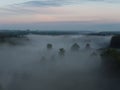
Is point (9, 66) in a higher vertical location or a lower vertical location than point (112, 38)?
lower

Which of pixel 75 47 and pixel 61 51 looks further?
pixel 75 47

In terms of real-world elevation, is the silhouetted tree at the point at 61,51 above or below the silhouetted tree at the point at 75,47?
below

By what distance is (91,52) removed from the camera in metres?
20.0

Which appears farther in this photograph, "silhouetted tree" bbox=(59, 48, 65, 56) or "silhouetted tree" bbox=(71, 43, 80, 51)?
"silhouetted tree" bbox=(71, 43, 80, 51)

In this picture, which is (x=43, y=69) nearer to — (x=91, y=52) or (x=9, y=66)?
(x=9, y=66)

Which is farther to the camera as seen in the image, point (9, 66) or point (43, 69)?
point (9, 66)

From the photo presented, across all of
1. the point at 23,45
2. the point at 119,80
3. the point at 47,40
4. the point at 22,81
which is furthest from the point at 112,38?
the point at 22,81

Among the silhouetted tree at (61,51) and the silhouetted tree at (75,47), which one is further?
the silhouetted tree at (75,47)

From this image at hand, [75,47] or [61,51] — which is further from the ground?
[75,47]

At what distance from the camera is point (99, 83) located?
1215 cm

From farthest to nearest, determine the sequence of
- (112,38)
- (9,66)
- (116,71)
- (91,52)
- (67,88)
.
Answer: (112,38) < (91,52) < (9,66) < (116,71) < (67,88)

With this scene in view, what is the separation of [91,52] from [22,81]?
8287mm

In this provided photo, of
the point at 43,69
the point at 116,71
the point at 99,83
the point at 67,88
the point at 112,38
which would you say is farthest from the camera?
the point at 112,38

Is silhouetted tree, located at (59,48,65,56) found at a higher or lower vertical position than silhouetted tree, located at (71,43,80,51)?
lower
